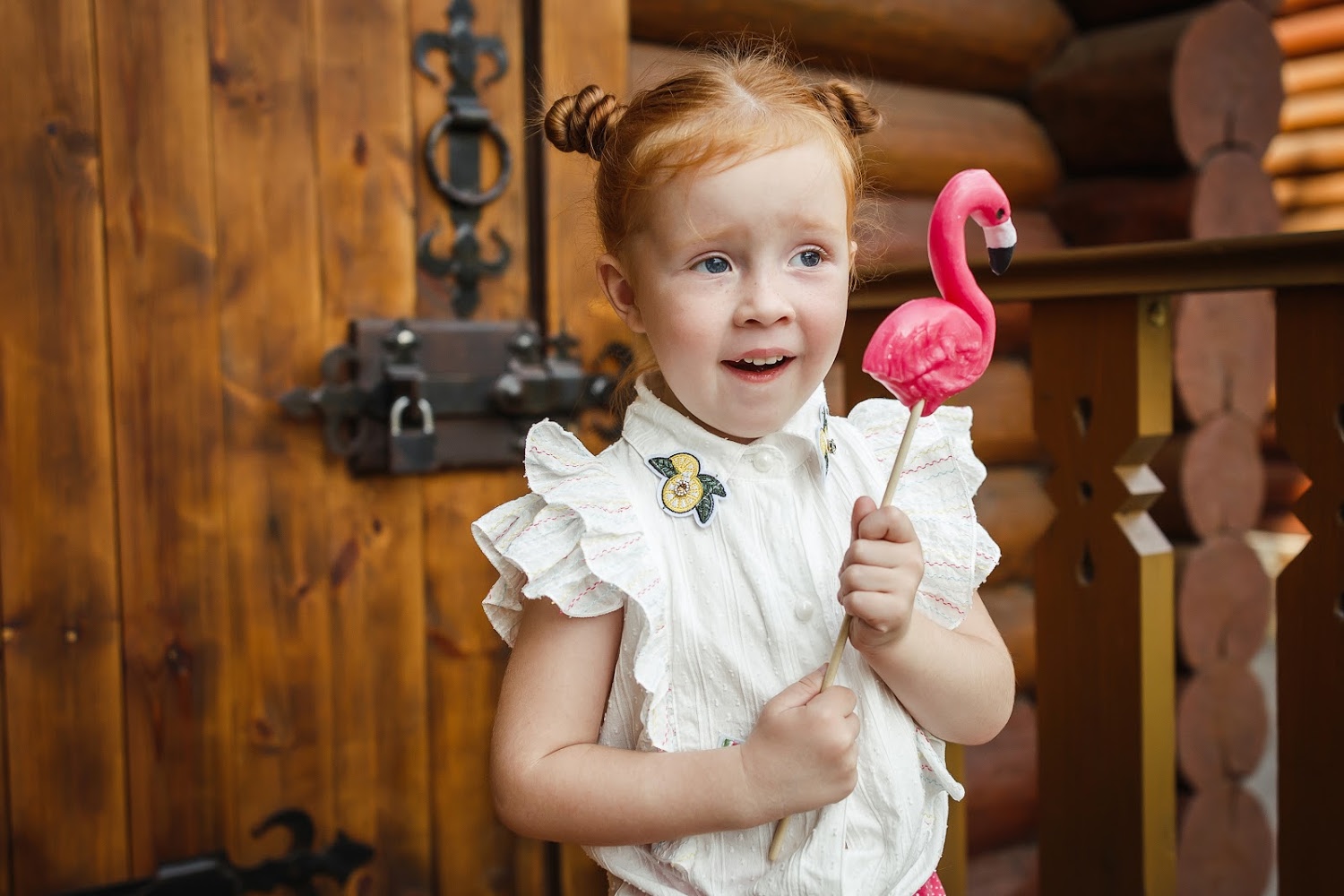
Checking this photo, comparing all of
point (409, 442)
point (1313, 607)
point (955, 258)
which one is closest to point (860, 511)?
point (955, 258)

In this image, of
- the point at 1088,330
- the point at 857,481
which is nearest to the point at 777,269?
the point at 857,481

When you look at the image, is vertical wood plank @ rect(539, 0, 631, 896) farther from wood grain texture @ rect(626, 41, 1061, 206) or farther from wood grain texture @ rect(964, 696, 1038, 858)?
wood grain texture @ rect(964, 696, 1038, 858)

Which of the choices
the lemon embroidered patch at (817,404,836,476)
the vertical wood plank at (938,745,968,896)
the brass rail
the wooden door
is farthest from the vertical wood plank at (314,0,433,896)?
the lemon embroidered patch at (817,404,836,476)

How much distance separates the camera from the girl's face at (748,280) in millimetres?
1000

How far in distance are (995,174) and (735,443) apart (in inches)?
85.8

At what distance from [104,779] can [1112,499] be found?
1.63m

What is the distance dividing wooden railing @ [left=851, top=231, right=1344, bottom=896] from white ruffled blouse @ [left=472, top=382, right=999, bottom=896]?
21.8 inches

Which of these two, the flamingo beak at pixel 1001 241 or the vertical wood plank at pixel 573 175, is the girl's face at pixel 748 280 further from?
the vertical wood plank at pixel 573 175

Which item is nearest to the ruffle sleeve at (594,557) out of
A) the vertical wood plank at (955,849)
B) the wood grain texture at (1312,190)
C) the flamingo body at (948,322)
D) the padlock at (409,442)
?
the flamingo body at (948,322)

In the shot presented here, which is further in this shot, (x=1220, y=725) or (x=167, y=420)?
(x=1220, y=725)

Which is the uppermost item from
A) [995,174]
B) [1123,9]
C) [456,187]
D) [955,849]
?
[1123,9]

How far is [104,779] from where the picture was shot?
6.26ft

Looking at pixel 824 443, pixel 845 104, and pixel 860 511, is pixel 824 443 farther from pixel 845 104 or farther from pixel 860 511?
pixel 845 104

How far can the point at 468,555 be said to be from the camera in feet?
7.33
